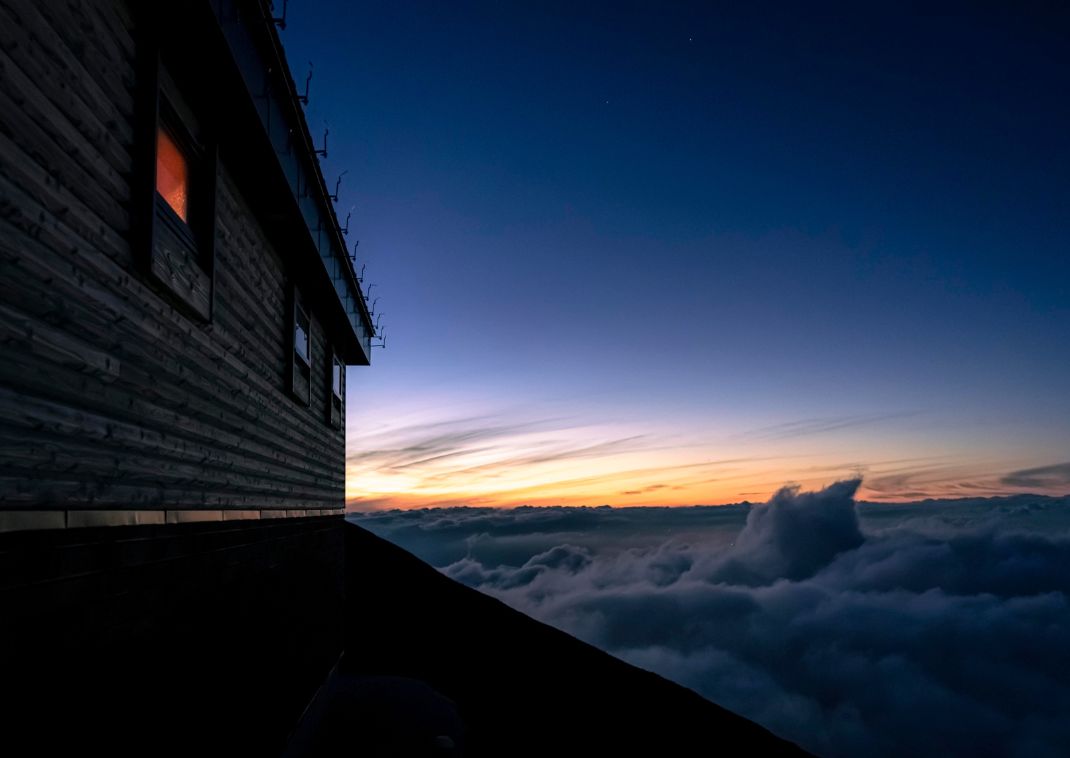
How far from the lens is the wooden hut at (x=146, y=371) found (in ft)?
9.46

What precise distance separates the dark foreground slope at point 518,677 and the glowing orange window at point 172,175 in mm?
17617

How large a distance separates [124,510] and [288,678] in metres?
→ 5.51

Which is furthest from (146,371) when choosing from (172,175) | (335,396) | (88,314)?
(335,396)

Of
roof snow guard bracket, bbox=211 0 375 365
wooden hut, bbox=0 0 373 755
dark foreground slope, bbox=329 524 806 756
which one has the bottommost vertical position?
dark foreground slope, bbox=329 524 806 756

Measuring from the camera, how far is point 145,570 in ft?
13.3

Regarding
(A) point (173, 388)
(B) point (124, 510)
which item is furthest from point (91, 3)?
(B) point (124, 510)

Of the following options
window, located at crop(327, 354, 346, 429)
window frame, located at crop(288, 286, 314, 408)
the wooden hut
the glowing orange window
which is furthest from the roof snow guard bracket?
window, located at crop(327, 354, 346, 429)

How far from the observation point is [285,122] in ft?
23.0

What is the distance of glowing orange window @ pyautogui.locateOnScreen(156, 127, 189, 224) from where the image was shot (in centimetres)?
472

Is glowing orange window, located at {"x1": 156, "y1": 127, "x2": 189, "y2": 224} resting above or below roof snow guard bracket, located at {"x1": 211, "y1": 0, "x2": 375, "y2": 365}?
below

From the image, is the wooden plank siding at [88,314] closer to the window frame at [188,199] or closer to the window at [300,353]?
the window frame at [188,199]

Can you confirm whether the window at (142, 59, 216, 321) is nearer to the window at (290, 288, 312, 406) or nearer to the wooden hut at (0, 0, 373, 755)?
the wooden hut at (0, 0, 373, 755)

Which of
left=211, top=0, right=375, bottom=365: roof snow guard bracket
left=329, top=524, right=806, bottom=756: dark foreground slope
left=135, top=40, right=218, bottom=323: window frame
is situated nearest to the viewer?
left=135, top=40, right=218, bottom=323: window frame

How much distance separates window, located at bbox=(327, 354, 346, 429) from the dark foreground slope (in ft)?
33.6
